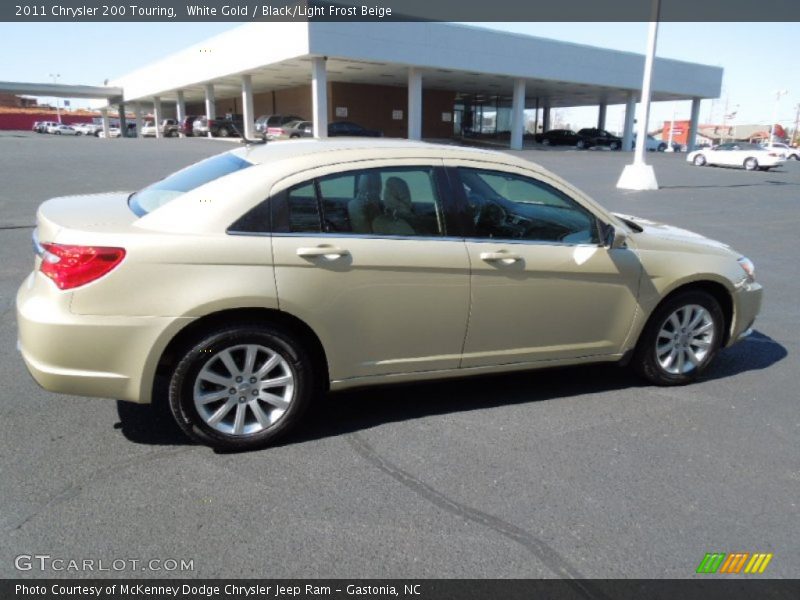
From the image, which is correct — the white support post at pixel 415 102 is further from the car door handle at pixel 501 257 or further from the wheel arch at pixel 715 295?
the car door handle at pixel 501 257

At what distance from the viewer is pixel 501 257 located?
3.74m

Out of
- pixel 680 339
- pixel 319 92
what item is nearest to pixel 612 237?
pixel 680 339

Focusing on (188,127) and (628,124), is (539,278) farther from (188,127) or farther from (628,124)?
(628,124)

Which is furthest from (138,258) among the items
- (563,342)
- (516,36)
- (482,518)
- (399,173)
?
(516,36)

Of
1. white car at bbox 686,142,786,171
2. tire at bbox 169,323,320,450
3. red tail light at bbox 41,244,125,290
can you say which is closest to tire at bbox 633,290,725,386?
tire at bbox 169,323,320,450

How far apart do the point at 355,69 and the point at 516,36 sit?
10403mm

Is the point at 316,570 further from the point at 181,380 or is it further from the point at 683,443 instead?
the point at 683,443

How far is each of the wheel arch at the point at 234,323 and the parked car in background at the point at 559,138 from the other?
51.8 m

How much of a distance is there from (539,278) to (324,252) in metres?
1.41

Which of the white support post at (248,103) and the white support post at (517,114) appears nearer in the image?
the white support post at (248,103)

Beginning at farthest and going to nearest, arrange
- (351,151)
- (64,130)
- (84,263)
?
1. (64,130)
2. (351,151)
3. (84,263)

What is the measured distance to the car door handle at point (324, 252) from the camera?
3.35 metres

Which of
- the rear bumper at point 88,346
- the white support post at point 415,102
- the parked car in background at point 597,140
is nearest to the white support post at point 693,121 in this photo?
the parked car in background at point 597,140

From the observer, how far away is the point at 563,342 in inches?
161
